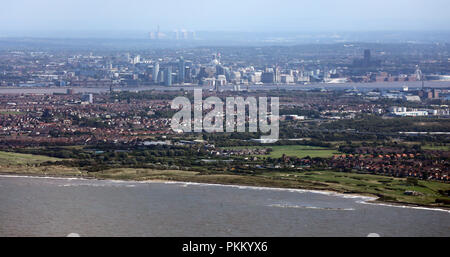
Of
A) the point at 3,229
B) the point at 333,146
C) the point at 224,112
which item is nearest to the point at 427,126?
the point at 333,146

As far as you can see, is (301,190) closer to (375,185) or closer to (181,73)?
(375,185)

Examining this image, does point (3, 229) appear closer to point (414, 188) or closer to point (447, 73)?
point (414, 188)

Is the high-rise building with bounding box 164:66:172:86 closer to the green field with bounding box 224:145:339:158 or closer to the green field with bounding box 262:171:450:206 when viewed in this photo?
the green field with bounding box 224:145:339:158

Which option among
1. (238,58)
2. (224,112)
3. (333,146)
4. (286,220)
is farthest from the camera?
(238,58)

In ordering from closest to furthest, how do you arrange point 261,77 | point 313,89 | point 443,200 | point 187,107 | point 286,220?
point 286,220
point 443,200
point 187,107
point 313,89
point 261,77

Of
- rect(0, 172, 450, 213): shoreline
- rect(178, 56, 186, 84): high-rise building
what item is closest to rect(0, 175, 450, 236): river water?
rect(0, 172, 450, 213): shoreline

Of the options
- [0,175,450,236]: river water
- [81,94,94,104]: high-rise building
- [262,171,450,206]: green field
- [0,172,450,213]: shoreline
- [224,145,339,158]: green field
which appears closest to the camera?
[0,175,450,236]: river water

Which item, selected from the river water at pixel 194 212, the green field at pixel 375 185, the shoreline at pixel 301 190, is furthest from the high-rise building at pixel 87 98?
the river water at pixel 194 212
